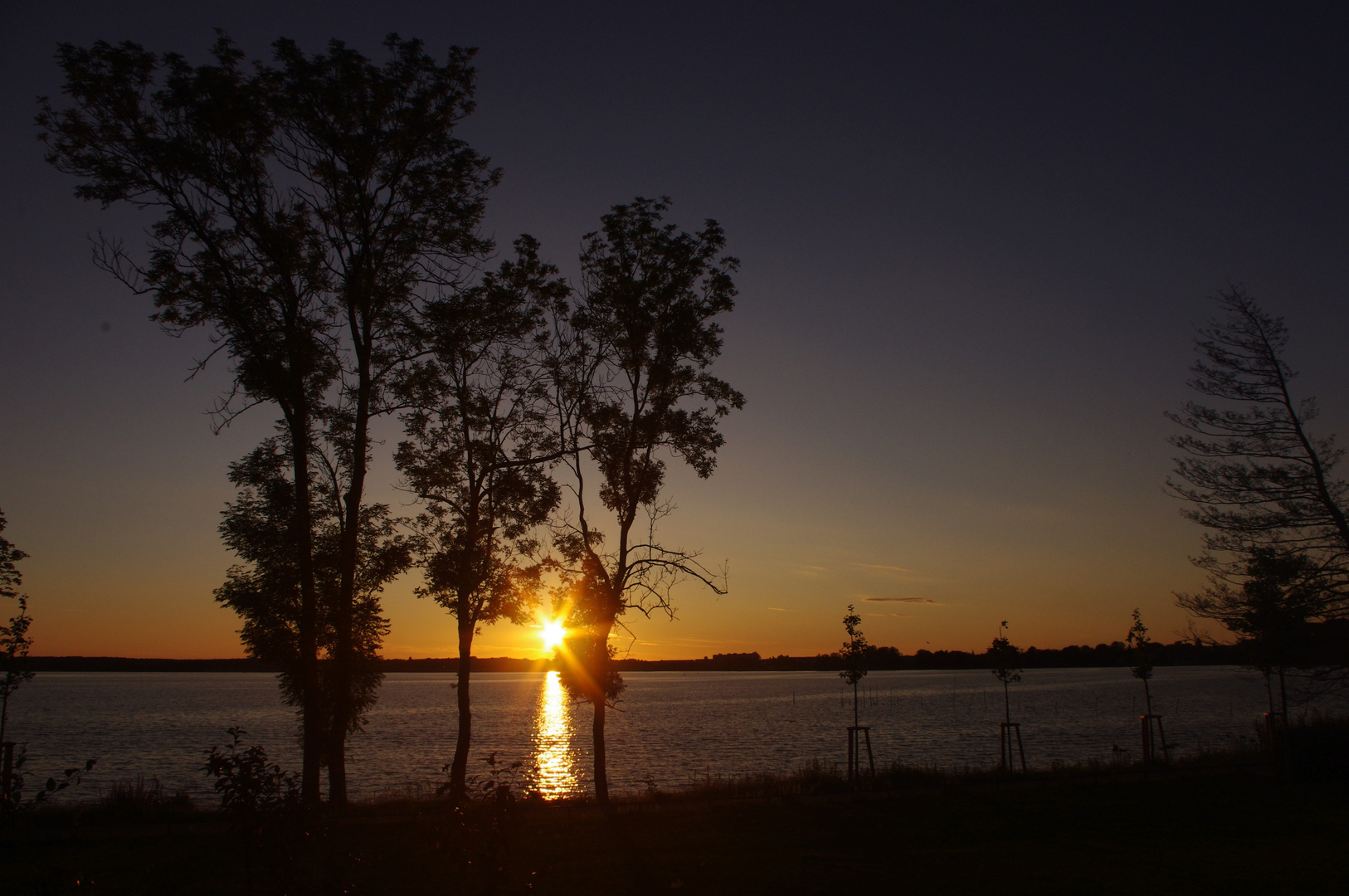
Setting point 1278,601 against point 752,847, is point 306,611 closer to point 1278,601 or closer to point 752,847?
point 752,847

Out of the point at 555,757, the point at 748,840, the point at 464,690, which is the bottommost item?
the point at 555,757

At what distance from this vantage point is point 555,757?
61375 mm

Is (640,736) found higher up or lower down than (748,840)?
lower down

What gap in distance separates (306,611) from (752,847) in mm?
11468

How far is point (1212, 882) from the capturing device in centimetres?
1243

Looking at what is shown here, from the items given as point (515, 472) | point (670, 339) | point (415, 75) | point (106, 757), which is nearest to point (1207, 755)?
point (670, 339)

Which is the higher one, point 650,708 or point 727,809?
point 727,809

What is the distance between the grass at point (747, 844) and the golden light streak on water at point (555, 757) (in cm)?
479

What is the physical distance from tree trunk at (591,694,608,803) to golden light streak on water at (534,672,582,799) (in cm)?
134

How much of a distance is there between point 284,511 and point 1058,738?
54.4 meters

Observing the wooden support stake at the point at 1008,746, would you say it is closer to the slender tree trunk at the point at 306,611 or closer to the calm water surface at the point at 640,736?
the calm water surface at the point at 640,736

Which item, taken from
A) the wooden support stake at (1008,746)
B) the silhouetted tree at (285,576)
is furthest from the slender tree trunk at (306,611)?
the wooden support stake at (1008,746)

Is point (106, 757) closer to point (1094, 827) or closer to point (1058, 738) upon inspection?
point (1094, 827)

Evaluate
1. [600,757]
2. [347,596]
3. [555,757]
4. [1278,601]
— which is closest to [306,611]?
[347,596]
